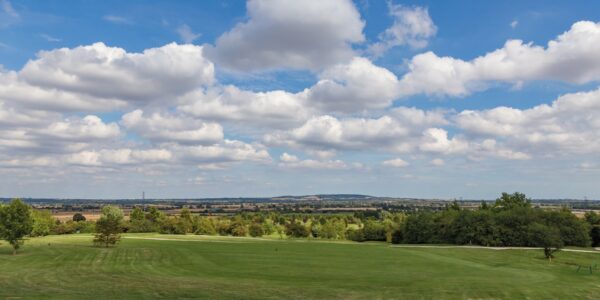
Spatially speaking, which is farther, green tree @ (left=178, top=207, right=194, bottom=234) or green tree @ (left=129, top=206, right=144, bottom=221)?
green tree @ (left=129, top=206, right=144, bottom=221)

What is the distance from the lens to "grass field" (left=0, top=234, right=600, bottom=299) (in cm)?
3512

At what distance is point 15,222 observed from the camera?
7125 cm

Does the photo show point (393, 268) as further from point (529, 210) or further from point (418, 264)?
point (529, 210)

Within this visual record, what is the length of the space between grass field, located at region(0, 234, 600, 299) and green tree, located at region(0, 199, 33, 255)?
307 centimetres

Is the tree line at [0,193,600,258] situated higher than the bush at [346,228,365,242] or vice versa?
the tree line at [0,193,600,258]

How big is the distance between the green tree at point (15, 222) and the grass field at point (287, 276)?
121 inches

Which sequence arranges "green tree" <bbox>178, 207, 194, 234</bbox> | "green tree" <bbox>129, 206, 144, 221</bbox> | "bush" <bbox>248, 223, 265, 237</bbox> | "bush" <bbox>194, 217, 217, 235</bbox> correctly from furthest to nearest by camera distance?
1. "green tree" <bbox>129, 206, 144, 221</bbox>
2. "bush" <bbox>194, 217, 217, 235</bbox>
3. "bush" <bbox>248, 223, 265, 237</bbox>
4. "green tree" <bbox>178, 207, 194, 234</bbox>

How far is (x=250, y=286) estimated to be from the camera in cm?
3825

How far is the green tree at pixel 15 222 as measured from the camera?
71.3m

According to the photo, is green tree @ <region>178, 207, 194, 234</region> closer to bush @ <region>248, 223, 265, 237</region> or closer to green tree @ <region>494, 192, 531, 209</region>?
bush @ <region>248, 223, 265, 237</region>

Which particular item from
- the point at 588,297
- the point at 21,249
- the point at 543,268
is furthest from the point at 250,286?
the point at 21,249

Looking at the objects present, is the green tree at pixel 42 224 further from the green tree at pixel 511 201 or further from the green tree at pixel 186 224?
the green tree at pixel 511 201

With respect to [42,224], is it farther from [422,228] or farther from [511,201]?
[511,201]

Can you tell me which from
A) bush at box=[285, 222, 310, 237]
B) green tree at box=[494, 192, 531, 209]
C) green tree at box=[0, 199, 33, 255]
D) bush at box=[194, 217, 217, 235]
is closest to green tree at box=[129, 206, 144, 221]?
bush at box=[194, 217, 217, 235]
